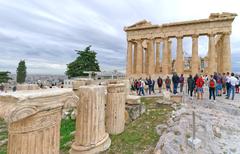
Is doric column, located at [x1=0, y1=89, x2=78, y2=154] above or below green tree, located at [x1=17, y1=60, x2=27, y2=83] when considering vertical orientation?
below

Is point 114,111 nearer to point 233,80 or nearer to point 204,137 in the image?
point 204,137

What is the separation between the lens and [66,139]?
272 inches

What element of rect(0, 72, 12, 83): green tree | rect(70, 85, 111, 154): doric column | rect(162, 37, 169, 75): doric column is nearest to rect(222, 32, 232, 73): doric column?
rect(162, 37, 169, 75): doric column

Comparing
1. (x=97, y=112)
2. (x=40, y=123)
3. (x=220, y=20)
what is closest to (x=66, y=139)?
(x=97, y=112)

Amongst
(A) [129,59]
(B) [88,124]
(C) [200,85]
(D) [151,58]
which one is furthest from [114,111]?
(A) [129,59]

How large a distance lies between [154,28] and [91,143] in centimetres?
3152

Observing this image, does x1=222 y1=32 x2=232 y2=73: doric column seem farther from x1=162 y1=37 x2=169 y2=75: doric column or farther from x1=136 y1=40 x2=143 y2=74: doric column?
x1=136 y1=40 x2=143 y2=74: doric column

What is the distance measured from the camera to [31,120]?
3.59 meters

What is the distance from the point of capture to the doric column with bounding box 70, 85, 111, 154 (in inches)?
210

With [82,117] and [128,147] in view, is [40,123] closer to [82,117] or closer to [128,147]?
[82,117]

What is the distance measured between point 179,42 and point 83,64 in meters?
24.4

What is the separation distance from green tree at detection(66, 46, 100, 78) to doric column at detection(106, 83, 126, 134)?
41490mm

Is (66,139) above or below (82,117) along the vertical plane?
below

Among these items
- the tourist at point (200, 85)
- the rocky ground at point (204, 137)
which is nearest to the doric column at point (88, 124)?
the rocky ground at point (204, 137)
